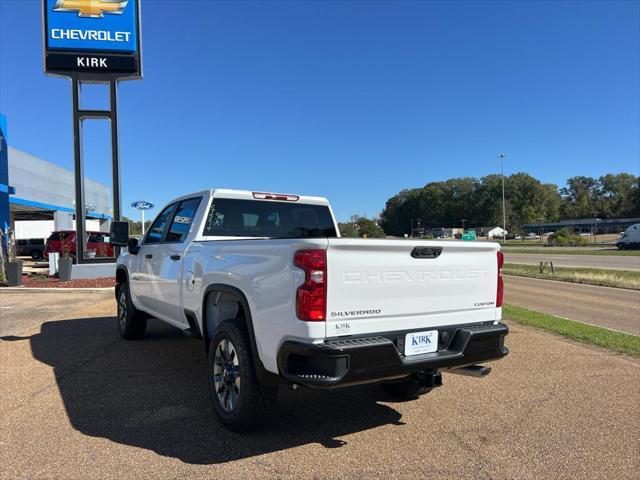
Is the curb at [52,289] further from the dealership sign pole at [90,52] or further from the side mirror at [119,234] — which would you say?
the side mirror at [119,234]

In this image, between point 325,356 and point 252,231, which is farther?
point 252,231

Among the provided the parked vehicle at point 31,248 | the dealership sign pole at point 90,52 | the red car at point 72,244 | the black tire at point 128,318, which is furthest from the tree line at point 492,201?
the black tire at point 128,318

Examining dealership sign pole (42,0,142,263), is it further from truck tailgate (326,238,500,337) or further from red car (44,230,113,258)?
truck tailgate (326,238,500,337)

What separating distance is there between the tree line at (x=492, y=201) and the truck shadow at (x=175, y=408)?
431 feet

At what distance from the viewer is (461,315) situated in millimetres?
3738

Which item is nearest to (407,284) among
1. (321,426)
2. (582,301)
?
(321,426)

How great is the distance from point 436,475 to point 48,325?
752 cm

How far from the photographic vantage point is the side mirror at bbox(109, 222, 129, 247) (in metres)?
5.97

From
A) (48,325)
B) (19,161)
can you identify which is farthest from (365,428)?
(19,161)

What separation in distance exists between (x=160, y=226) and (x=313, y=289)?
3.56 metres

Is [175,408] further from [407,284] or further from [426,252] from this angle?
[426,252]

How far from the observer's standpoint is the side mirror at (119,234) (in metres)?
5.97

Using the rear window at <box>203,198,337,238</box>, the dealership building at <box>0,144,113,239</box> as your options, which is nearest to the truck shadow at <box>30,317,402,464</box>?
the rear window at <box>203,198,337,238</box>

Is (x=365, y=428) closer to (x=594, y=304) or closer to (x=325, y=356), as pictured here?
(x=325, y=356)
